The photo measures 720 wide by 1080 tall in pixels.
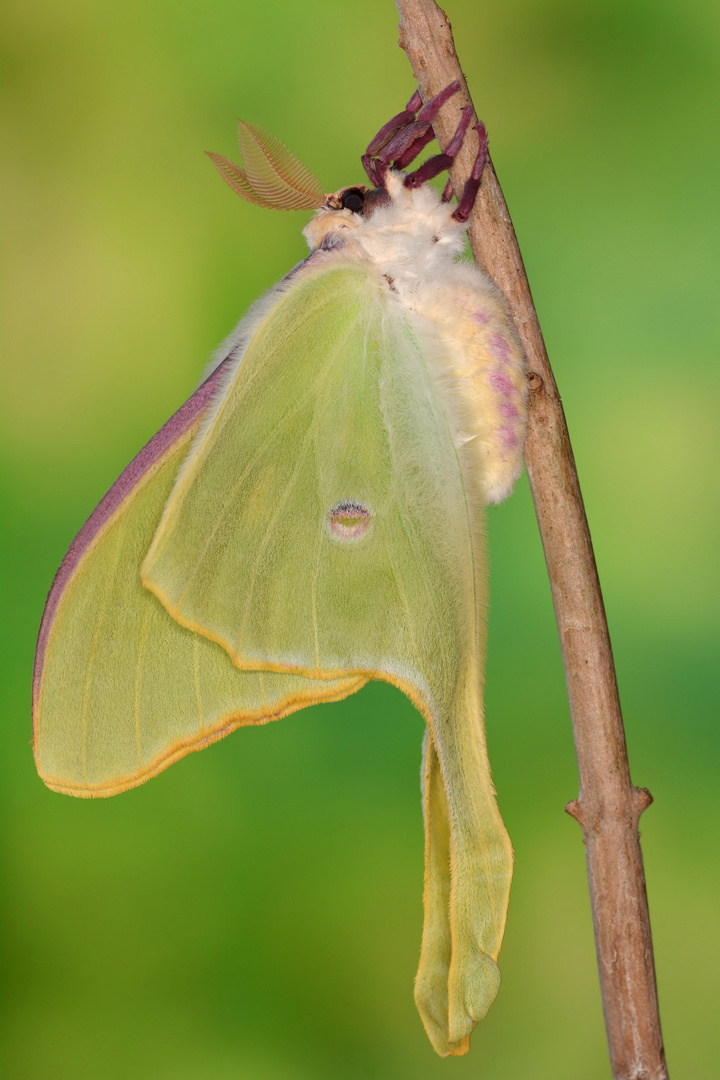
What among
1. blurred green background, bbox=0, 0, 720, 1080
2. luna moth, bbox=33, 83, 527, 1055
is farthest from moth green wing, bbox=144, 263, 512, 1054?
blurred green background, bbox=0, 0, 720, 1080

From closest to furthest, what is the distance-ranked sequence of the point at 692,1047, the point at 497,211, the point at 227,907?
the point at 497,211, the point at 692,1047, the point at 227,907

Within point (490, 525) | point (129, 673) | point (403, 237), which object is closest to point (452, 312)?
point (403, 237)

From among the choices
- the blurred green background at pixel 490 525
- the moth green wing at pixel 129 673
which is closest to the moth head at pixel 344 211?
the moth green wing at pixel 129 673

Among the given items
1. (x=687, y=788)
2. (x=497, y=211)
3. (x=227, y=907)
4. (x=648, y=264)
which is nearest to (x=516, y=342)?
(x=497, y=211)

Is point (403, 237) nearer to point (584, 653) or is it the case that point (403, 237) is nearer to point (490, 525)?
point (584, 653)

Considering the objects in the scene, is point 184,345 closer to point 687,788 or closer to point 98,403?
point 98,403

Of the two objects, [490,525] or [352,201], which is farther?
[490,525]
